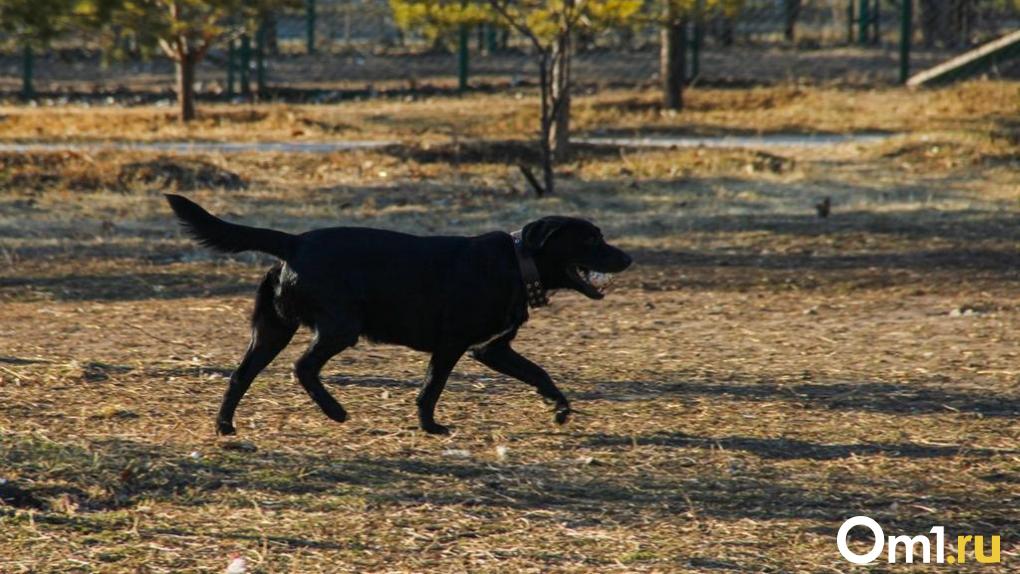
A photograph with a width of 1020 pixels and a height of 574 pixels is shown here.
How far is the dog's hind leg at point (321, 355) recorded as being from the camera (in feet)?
20.7

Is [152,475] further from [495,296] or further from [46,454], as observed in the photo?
[495,296]

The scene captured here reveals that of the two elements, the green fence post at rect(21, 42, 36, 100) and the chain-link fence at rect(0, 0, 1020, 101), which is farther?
the chain-link fence at rect(0, 0, 1020, 101)

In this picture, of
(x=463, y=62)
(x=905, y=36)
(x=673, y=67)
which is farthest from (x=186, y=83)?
(x=905, y=36)

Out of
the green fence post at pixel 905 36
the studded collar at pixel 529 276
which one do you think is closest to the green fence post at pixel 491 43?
the green fence post at pixel 905 36

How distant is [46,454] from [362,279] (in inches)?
55.8

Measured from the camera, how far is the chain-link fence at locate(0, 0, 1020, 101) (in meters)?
28.3

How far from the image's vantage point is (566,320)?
9641 mm

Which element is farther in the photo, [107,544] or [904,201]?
[904,201]

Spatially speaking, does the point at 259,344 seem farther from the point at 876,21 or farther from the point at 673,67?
the point at 876,21

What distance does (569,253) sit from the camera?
668 cm

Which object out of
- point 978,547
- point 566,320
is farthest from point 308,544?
point 566,320

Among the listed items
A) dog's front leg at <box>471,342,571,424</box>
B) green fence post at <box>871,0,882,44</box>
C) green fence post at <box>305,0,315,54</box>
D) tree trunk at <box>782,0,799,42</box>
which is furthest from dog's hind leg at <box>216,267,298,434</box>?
tree trunk at <box>782,0,799,42</box>

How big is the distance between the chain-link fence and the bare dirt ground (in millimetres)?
12267

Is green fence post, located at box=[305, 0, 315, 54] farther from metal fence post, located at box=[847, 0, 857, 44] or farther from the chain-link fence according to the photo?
metal fence post, located at box=[847, 0, 857, 44]
